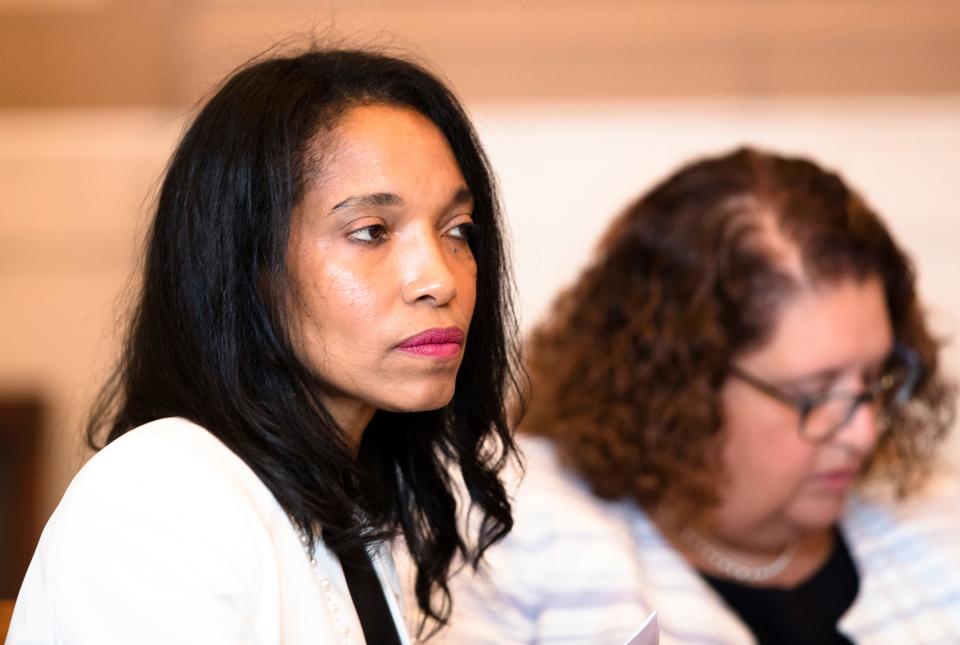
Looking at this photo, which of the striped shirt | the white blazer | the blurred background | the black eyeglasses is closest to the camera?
the white blazer

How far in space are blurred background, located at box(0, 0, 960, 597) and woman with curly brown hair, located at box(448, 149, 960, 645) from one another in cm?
132

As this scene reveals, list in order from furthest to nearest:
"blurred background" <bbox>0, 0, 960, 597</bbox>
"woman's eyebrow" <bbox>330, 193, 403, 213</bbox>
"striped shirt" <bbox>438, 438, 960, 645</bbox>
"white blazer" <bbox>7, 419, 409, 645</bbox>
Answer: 1. "blurred background" <bbox>0, 0, 960, 597</bbox>
2. "striped shirt" <bbox>438, 438, 960, 645</bbox>
3. "woman's eyebrow" <bbox>330, 193, 403, 213</bbox>
4. "white blazer" <bbox>7, 419, 409, 645</bbox>

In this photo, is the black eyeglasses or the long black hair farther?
the black eyeglasses

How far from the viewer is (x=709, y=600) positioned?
78.5 inches

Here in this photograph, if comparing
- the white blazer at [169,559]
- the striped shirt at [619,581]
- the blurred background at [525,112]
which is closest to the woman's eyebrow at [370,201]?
the white blazer at [169,559]

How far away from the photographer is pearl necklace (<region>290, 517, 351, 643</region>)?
1.20 m

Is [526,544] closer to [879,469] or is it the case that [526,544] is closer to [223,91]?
[879,469]

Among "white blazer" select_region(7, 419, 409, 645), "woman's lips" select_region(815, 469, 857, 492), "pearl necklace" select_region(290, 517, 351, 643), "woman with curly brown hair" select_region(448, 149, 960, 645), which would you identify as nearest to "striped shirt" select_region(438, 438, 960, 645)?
"woman with curly brown hair" select_region(448, 149, 960, 645)

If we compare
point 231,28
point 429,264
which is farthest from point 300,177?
point 231,28

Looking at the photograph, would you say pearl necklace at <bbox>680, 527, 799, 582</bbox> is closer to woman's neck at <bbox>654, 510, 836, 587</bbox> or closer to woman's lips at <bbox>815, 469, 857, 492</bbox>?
woman's neck at <bbox>654, 510, 836, 587</bbox>

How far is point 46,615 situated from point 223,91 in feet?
1.76

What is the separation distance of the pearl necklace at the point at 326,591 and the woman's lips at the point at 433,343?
199 mm

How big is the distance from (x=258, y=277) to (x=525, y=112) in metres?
2.43

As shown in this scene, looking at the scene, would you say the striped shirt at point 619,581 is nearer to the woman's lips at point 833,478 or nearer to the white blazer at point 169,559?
the woman's lips at point 833,478
